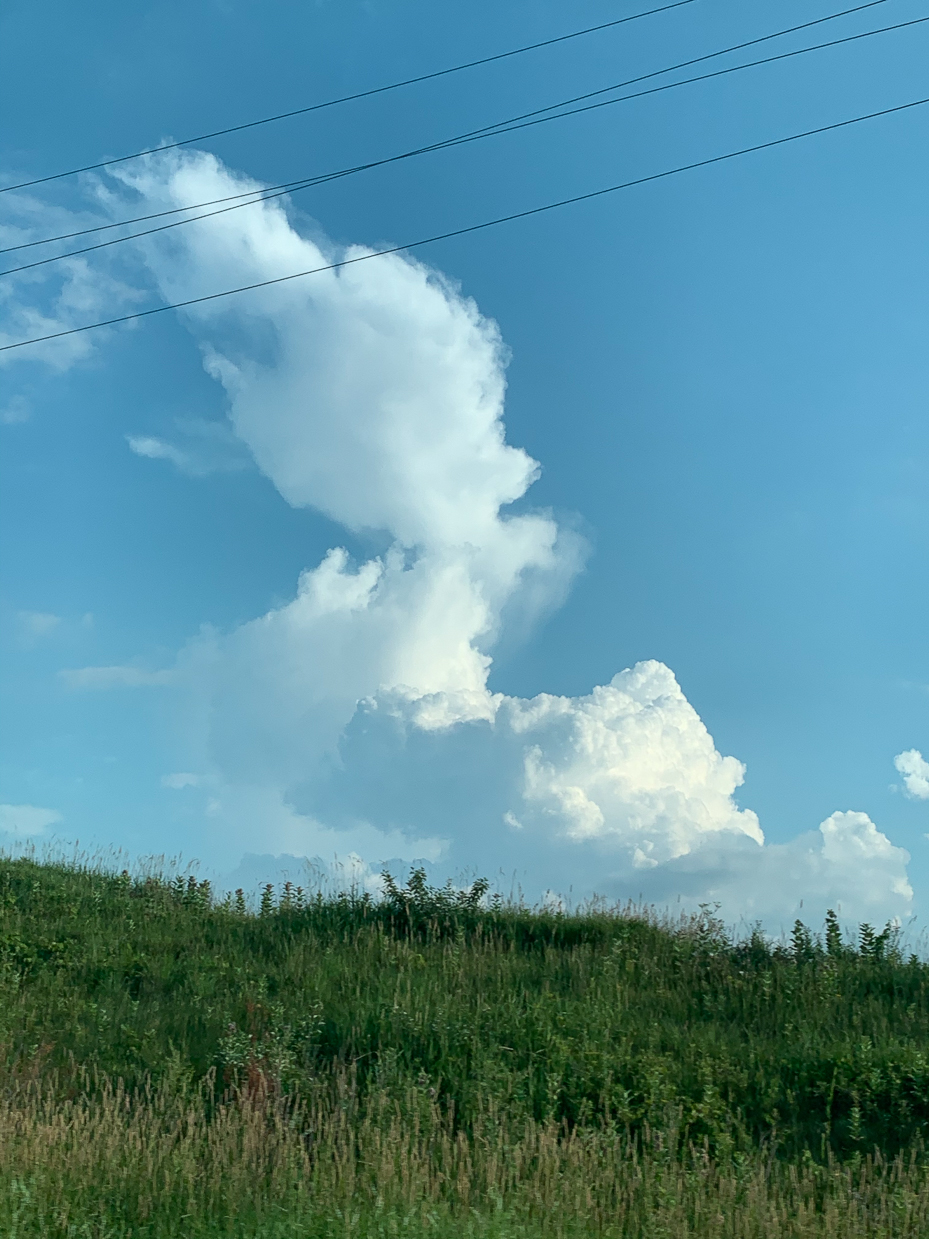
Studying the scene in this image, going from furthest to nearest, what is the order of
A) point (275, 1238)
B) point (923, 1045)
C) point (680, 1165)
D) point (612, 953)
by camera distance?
1. point (612, 953)
2. point (923, 1045)
3. point (680, 1165)
4. point (275, 1238)

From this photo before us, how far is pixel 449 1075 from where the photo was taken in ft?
31.7

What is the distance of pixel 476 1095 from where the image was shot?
29.6 ft

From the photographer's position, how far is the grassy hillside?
6754mm

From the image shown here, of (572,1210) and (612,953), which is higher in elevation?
(612,953)

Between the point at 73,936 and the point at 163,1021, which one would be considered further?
the point at 73,936

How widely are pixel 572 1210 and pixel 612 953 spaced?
727 cm

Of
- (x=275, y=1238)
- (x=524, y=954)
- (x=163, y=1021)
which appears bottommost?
(x=275, y=1238)

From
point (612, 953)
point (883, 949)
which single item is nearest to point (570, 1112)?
point (612, 953)

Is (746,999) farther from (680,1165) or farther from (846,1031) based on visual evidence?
(680,1165)

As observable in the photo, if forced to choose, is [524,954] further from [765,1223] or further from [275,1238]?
[275,1238]

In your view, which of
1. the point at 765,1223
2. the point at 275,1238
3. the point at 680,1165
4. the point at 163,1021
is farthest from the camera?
the point at 163,1021

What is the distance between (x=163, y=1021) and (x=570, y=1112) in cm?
519

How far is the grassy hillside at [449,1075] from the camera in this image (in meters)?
6.75

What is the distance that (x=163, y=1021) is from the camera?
11.8 metres
